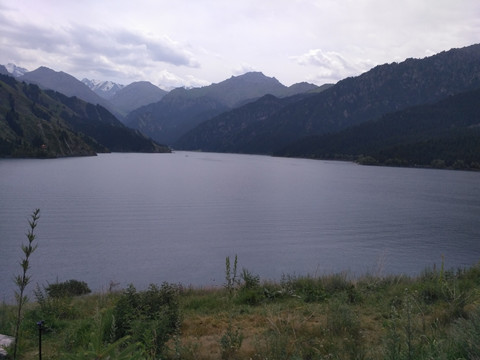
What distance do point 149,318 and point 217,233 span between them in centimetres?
2947

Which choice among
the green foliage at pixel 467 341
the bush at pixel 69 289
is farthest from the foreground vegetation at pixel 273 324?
the bush at pixel 69 289

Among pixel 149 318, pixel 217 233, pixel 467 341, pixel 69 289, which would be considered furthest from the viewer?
pixel 217 233

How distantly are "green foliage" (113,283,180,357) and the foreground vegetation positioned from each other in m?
0.02

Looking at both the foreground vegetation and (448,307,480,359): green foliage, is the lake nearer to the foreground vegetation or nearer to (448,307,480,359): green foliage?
the foreground vegetation

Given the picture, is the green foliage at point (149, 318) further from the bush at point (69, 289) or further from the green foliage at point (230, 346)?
the bush at point (69, 289)

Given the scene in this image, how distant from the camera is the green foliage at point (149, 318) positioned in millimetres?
7348

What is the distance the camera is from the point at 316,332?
27.1 feet

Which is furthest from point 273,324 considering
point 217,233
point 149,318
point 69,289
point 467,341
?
point 217,233

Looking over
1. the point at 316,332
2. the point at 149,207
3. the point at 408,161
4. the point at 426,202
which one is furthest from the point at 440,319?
the point at 408,161

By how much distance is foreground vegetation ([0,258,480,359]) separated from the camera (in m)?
5.40

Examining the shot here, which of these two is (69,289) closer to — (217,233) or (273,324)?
(273,324)

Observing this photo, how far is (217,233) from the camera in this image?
3838 cm

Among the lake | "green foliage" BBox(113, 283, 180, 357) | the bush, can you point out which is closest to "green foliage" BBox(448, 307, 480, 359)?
"green foliage" BBox(113, 283, 180, 357)

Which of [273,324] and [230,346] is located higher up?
[273,324]
